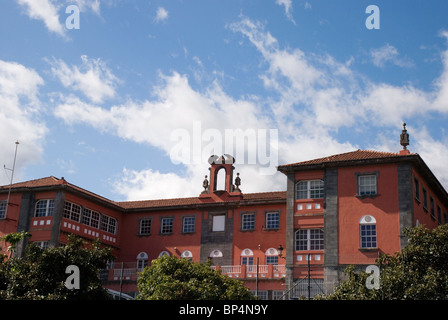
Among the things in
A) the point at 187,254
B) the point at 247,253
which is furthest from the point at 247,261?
the point at 187,254

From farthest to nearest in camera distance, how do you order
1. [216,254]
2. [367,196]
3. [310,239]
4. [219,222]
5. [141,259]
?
[141,259]
[219,222]
[216,254]
[310,239]
[367,196]

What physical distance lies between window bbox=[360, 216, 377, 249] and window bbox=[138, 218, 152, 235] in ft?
55.8

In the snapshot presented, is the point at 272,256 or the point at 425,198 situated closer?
the point at 425,198

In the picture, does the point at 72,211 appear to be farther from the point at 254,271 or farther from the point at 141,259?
the point at 254,271

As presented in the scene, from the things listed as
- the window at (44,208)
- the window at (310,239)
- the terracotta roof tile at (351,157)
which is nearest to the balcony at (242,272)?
the window at (310,239)

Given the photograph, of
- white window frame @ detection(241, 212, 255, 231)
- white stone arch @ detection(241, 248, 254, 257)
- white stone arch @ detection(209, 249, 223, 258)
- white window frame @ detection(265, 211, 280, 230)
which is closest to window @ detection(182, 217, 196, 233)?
white stone arch @ detection(209, 249, 223, 258)

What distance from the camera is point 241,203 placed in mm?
43281

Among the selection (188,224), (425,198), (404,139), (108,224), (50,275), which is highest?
(404,139)

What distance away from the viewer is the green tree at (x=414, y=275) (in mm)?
24766

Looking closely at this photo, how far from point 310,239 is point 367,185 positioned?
461 cm

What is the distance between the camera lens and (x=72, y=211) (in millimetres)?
42062

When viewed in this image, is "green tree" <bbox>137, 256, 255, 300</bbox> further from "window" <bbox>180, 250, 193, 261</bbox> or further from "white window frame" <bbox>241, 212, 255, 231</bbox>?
"window" <bbox>180, 250, 193, 261</bbox>

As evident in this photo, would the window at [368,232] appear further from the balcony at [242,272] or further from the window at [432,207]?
the window at [432,207]

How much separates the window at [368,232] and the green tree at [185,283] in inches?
332
